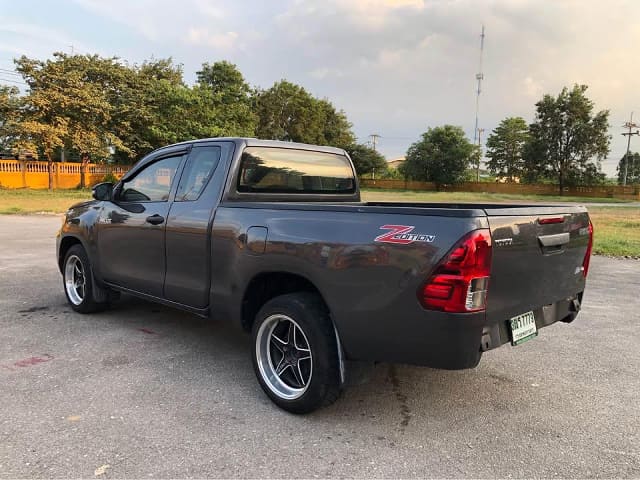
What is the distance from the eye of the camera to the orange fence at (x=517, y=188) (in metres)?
59.0

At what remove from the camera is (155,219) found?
174 inches

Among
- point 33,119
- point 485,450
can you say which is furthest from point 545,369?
point 33,119

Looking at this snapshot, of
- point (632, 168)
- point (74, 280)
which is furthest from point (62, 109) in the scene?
point (632, 168)

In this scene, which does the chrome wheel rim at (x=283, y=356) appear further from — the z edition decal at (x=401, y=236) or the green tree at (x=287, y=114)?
the green tree at (x=287, y=114)

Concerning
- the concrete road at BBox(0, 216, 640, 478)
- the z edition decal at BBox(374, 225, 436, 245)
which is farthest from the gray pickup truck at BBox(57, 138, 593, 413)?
the concrete road at BBox(0, 216, 640, 478)

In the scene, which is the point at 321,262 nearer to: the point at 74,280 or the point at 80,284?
the point at 80,284

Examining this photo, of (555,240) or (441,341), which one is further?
(555,240)

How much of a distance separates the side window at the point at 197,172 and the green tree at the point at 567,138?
60.3 m

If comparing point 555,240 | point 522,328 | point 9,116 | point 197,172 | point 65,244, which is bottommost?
point 522,328

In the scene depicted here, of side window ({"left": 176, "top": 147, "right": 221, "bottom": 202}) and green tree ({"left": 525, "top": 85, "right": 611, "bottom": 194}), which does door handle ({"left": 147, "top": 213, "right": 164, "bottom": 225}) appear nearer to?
side window ({"left": 176, "top": 147, "right": 221, "bottom": 202})

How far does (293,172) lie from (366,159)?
67.0 m

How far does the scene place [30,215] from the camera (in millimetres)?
19016

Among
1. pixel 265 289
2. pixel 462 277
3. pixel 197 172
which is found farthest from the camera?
pixel 197 172

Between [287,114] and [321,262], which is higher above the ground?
[287,114]
